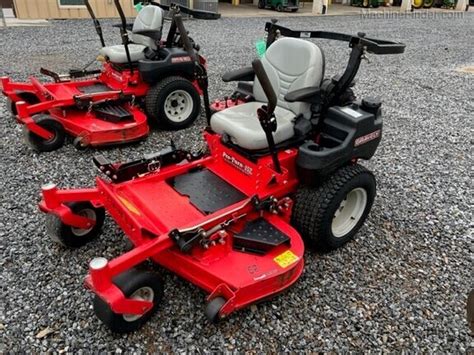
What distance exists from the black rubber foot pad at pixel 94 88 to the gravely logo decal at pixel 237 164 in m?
2.22

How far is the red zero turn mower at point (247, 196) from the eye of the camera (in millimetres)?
2176

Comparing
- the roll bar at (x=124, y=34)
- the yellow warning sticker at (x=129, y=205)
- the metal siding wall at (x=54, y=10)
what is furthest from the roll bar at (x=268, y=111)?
the metal siding wall at (x=54, y=10)

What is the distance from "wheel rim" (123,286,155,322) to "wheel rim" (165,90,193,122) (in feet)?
8.95

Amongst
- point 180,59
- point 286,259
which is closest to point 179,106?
point 180,59

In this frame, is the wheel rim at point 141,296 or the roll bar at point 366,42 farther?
the roll bar at point 366,42

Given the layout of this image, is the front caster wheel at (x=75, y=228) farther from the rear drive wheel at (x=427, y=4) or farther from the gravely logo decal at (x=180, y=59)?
the rear drive wheel at (x=427, y=4)

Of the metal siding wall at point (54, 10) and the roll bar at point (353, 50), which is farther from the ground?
the roll bar at point (353, 50)

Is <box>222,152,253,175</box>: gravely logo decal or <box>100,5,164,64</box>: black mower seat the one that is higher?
<box>100,5,164,64</box>: black mower seat

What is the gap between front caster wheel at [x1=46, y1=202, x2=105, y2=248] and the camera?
263 cm

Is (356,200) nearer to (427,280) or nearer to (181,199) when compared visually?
(427,280)

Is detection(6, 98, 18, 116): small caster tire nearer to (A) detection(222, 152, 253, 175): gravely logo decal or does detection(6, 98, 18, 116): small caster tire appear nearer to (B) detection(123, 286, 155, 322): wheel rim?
(A) detection(222, 152, 253, 175): gravely logo decal

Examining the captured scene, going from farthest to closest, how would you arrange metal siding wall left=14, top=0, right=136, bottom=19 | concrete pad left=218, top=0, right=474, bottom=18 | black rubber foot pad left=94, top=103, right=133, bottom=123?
concrete pad left=218, top=0, right=474, bottom=18
metal siding wall left=14, top=0, right=136, bottom=19
black rubber foot pad left=94, top=103, right=133, bottom=123

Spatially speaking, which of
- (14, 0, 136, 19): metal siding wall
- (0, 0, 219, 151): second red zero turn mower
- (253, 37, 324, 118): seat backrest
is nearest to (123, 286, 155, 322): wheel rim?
(253, 37, 324, 118): seat backrest

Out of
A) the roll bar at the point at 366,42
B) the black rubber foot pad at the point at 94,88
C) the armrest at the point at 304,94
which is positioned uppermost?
the roll bar at the point at 366,42
